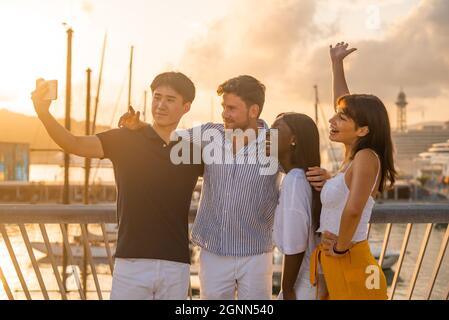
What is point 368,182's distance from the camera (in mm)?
3324

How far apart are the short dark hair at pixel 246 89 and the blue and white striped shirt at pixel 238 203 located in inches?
9.2

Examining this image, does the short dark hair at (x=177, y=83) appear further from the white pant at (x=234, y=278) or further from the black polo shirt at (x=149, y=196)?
the white pant at (x=234, y=278)

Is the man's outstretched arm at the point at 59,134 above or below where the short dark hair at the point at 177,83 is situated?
below

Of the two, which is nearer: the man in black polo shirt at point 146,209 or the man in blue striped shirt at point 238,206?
the man in black polo shirt at point 146,209

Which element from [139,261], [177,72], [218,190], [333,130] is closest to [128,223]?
[139,261]

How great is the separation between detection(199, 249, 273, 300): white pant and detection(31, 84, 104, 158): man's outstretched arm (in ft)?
3.20

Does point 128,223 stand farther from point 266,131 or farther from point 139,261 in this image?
point 266,131

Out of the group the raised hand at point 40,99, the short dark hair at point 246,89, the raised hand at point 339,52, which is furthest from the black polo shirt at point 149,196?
the raised hand at point 339,52

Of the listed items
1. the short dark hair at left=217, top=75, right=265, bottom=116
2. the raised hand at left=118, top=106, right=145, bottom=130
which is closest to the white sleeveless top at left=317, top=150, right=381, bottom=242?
the short dark hair at left=217, top=75, right=265, bottom=116

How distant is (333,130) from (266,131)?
16.0 inches

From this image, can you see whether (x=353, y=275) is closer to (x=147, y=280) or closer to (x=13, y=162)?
(x=147, y=280)

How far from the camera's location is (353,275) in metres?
3.46

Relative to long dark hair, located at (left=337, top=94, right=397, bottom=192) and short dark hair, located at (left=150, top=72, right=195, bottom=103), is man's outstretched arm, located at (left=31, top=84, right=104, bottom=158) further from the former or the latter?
long dark hair, located at (left=337, top=94, right=397, bottom=192)

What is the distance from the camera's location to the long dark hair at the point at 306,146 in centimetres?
357
